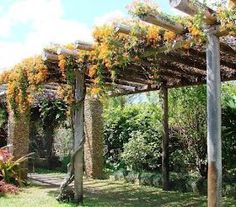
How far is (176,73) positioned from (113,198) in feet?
11.0

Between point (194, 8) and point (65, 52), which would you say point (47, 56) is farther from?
point (194, 8)

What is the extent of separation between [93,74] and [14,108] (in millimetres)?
3572

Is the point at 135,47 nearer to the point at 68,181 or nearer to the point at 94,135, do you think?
the point at 68,181

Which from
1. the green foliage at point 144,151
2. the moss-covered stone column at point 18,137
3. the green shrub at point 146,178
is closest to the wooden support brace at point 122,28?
the green shrub at point 146,178

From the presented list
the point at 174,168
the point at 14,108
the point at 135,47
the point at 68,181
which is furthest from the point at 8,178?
the point at 135,47

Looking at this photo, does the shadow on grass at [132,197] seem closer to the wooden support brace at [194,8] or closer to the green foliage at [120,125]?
the green foliage at [120,125]

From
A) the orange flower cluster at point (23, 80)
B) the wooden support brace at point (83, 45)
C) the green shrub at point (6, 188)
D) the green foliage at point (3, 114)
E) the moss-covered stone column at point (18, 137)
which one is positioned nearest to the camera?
the wooden support brace at point (83, 45)

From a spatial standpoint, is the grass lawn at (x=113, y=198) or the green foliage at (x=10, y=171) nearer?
the grass lawn at (x=113, y=198)

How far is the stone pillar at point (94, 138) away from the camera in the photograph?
46.6ft

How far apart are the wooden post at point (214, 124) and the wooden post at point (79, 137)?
3.87m

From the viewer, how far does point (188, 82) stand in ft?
36.9

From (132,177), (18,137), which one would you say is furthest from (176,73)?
(18,137)

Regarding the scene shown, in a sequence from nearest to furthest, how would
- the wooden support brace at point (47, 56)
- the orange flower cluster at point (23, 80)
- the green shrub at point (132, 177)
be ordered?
the wooden support brace at point (47, 56) < the orange flower cluster at point (23, 80) < the green shrub at point (132, 177)

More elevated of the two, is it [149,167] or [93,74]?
[93,74]
